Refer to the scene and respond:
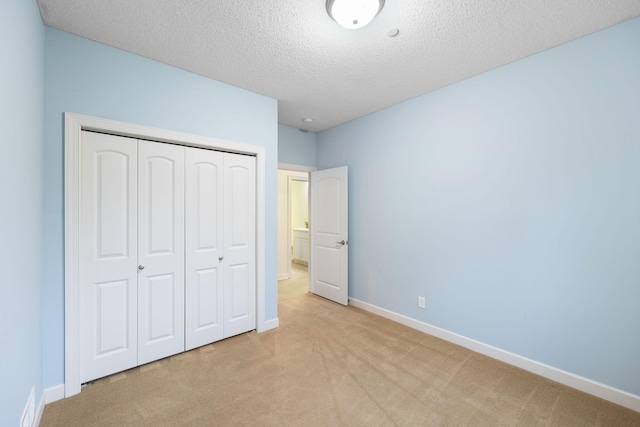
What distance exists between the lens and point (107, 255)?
85.0 inches

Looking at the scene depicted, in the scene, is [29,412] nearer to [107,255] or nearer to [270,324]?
[107,255]

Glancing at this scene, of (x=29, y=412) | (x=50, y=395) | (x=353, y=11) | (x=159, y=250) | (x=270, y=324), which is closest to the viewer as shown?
(x=29, y=412)

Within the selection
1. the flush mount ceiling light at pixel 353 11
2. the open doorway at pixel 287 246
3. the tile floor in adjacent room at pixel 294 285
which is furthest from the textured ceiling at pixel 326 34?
the tile floor in adjacent room at pixel 294 285

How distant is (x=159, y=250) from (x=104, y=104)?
130 centimetres

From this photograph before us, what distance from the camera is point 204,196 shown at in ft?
8.75

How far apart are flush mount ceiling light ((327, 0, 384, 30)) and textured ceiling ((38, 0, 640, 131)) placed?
105 mm

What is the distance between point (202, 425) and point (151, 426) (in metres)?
0.33

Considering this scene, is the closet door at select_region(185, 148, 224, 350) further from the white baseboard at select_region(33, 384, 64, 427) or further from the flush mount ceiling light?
the flush mount ceiling light

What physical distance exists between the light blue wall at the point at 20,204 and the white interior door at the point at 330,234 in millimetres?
3136

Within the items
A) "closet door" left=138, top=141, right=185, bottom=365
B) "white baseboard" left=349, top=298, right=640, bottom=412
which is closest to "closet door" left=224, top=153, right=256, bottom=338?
"closet door" left=138, top=141, right=185, bottom=365

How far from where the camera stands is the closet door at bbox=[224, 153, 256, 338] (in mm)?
2830

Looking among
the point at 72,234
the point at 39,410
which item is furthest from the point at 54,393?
the point at 72,234

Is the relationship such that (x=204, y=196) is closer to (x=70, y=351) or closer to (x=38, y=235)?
(x=38, y=235)

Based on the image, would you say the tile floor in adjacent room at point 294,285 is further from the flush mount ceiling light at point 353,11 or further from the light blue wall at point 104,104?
the flush mount ceiling light at point 353,11
